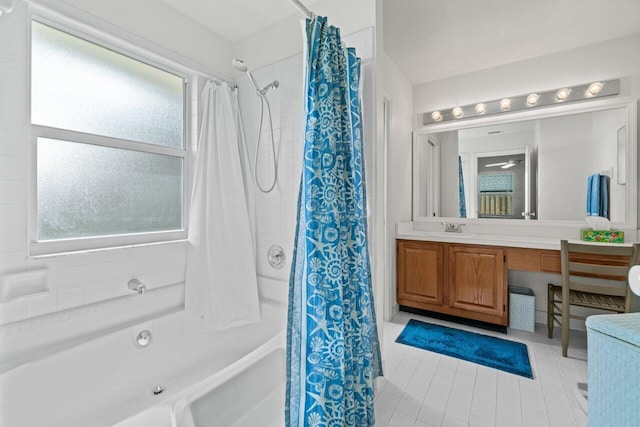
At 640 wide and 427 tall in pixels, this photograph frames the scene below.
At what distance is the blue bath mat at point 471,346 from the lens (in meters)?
2.06

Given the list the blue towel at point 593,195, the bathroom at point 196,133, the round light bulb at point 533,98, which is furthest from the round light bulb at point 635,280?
the round light bulb at point 533,98

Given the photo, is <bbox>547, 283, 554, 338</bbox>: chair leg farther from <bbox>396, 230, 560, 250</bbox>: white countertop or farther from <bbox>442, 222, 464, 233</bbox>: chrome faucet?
<bbox>442, 222, 464, 233</bbox>: chrome faucet

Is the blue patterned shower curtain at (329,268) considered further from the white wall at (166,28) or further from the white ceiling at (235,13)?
the white wall at (166,28)

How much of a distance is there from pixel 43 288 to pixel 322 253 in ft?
4.47

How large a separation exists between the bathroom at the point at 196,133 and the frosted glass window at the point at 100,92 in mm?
101

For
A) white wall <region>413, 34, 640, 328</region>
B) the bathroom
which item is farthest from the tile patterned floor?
white wall <region>413, 34, 640, 328</region>

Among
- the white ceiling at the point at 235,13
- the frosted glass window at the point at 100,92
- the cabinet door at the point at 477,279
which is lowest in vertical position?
the cabinet door at the point at 477,279

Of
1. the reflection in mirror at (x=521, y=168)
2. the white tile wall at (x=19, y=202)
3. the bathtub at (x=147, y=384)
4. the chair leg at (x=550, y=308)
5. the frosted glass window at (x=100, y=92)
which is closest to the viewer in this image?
the bathtub at (x=147, y=384)

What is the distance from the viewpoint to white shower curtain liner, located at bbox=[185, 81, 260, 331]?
78.7 inches

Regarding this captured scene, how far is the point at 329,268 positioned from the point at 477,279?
198 centimetres

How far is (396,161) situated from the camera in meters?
3.01

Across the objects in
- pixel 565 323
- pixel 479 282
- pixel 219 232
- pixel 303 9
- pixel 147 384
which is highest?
pixel 303 9

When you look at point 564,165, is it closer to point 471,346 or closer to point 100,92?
point 471,346

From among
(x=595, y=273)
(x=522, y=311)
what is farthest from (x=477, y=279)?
(x=595, y=273)
